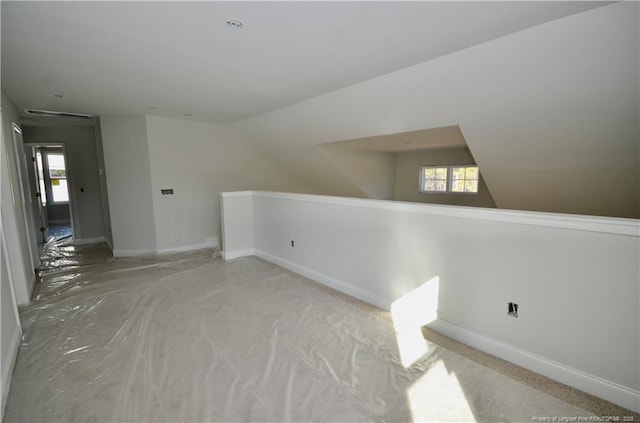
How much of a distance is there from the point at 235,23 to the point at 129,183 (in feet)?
13.4

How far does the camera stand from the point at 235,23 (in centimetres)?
187

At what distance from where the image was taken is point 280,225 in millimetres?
4355

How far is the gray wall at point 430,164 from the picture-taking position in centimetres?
594

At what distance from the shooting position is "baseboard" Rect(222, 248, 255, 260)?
4.70 meters

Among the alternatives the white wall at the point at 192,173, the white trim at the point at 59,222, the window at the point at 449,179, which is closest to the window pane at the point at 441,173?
the window at the point at 449,179

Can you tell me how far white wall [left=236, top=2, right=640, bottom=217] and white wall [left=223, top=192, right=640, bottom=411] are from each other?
3.62ft

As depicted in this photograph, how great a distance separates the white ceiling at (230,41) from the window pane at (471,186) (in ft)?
13.6

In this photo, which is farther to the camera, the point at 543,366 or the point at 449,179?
the point at 449,179

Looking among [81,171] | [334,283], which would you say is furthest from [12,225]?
[334,283]

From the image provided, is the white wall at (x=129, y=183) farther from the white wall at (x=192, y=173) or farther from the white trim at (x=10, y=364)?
the white trim at (x=10, y=364)

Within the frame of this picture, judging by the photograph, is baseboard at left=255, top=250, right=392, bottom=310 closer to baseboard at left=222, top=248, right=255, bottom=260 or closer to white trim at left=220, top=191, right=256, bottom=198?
baseboard at left=222, top=248, right=255, bottom=260

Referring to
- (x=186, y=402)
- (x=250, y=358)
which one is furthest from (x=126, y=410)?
(x=250, y=358)

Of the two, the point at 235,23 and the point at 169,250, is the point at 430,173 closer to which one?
the point at 169,250

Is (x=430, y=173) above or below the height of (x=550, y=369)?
above
